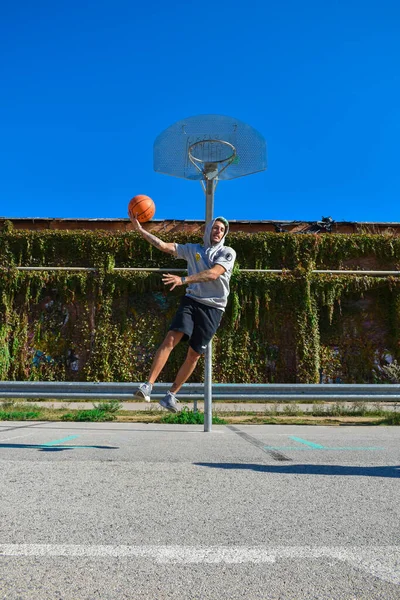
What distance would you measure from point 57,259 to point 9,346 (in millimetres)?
3237

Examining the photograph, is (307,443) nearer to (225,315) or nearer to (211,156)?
(211,156)

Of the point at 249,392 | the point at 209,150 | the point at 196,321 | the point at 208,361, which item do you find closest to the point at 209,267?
the point at 196,321

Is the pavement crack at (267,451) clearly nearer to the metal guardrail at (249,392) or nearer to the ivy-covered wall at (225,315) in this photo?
the metal guardrail at (249,392)

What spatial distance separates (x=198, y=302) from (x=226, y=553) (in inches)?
136

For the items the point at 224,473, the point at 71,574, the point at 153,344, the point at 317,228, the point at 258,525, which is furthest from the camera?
the point at 317,228

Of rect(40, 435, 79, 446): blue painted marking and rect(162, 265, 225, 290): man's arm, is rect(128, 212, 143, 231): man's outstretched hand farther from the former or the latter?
rect(40, 435, 79, 446): blue painted marking

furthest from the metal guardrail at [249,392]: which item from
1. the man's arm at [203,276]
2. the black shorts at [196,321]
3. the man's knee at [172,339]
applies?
the man's arm at [203,276]

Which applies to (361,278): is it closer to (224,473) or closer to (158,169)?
(158,169)

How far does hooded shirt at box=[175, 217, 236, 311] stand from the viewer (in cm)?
509

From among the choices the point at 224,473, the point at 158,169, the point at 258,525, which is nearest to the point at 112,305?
the point at 158,169

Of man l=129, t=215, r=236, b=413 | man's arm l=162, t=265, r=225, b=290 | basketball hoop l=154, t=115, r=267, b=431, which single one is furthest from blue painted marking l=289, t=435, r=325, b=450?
basketball hoop l=154, t=115, r=267, b=431

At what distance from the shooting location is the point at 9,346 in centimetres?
1606

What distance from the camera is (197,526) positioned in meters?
2.05

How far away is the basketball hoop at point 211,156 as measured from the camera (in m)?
6.97
